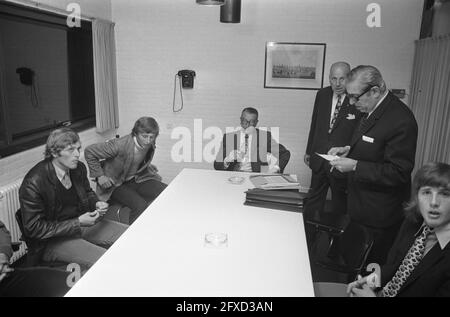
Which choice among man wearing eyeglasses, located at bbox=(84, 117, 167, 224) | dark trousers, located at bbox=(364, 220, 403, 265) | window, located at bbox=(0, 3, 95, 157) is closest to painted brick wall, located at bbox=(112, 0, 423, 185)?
window, located at bbox=(0, 3, 95, 157)

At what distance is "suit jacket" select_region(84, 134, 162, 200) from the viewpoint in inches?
131

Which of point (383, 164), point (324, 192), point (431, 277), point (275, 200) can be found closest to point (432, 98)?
point (324, 192)

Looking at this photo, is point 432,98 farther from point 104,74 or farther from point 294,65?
point 104,74

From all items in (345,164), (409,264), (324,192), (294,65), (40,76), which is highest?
(294,65)

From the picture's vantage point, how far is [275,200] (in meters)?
2.53

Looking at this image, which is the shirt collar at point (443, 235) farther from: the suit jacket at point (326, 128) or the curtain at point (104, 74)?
the curtain at point (104, 74)

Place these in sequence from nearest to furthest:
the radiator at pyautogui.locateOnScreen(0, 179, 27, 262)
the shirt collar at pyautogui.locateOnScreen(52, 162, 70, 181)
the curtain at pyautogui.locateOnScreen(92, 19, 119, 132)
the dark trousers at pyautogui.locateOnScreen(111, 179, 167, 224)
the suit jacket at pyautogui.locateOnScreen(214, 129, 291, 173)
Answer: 1. the shirt collar at pyautogui.locateOnScreen(52, 162, 70, 181)
2. the radiator at pyautogui.locateOnScreen(0, 179, 27, 262)
3. the dark trousers at pyautogui.locateOnScreen(111, 179, 167, 224)
4. the suit jacket at pyautogui.locateOnScreen(214, 129, 291, 173)
5. the curtain at pyautogui.locateOnScreen(92, 19, 119, 132)

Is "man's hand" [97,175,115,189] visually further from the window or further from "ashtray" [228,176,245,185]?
"ashtray" [228,176,245,185]

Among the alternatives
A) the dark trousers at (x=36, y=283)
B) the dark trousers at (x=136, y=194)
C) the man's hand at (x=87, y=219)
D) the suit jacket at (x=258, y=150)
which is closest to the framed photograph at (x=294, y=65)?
the suit jacket at (x=258, y=150)

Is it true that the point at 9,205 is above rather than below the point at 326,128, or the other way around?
below

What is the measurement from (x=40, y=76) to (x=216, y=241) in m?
2.68

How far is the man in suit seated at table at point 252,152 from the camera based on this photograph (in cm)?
369

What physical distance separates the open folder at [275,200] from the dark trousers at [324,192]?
2.32 feet
